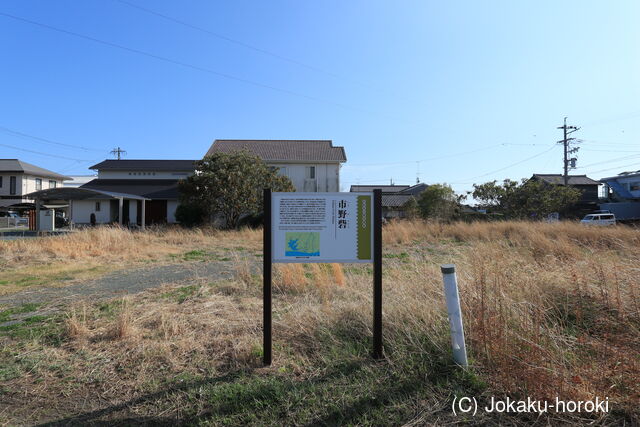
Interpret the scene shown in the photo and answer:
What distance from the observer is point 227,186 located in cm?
2089

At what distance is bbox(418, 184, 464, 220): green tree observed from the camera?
26.5 metres

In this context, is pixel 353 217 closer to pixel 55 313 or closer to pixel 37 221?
pixel 55 313

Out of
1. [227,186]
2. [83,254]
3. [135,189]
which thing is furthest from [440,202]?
[135,189]

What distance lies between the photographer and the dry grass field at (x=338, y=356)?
2469mm

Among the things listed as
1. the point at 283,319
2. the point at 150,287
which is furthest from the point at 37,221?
the point at 283,319

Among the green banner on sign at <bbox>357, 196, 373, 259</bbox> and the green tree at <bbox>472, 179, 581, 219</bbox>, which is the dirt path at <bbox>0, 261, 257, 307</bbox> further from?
the green tree at <bbox>472, 179, 581, 219</bbox>

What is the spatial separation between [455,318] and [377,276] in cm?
78

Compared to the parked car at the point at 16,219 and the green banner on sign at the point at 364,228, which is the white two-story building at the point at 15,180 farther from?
the green banner on sign at the point at 364,228

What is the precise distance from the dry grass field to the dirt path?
24.7 inches

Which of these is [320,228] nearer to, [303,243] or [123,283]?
[303,243]

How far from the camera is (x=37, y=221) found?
2314 centimetres

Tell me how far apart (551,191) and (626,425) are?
29918 mm

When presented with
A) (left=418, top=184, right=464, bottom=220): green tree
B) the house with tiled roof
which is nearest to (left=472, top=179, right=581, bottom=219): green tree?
(left=418, top=184, right=464, bottom=220): green tree

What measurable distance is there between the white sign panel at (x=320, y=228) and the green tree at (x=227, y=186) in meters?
18.1
